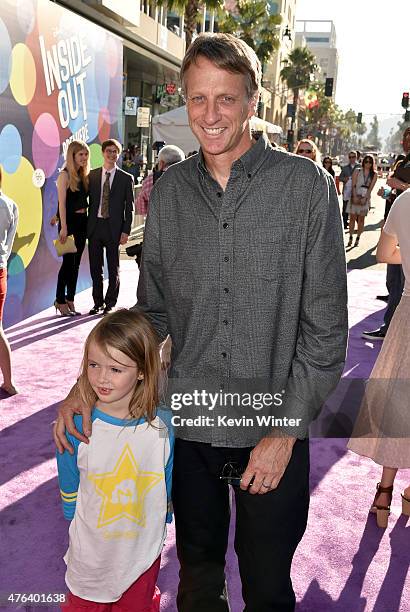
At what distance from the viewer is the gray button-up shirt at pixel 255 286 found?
1863 mm

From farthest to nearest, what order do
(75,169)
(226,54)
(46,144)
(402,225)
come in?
(75,169), (46,144), (402,225), (226,54)

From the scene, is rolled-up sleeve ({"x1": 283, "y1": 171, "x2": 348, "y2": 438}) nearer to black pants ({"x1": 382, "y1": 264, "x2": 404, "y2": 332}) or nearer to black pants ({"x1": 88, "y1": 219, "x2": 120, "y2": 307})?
black pants ({"x1": 382, "y1": 264, "x2": 404, "y2": 332})

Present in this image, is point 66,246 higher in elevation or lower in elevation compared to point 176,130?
lower

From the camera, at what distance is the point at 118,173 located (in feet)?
26.0

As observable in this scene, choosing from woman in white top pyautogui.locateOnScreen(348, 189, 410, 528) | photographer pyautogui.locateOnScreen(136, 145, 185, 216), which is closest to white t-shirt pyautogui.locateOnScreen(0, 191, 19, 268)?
photographer pyautogui.locateOnScreen(136, 145, 185, 216)

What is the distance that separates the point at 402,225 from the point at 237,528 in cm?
191

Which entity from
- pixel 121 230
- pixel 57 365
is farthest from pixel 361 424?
pixel 121 230

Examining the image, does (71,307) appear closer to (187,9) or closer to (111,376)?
(111,376)

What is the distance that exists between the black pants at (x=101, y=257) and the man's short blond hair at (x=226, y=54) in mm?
6093

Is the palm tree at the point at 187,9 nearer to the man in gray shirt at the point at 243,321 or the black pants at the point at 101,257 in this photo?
the black pants at the point at 101,257

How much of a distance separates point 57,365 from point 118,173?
2.77m

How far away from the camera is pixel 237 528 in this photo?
2.05 meters

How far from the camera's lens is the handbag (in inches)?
298

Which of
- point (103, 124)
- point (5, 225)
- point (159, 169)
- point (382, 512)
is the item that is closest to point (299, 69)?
point (103, 124)
